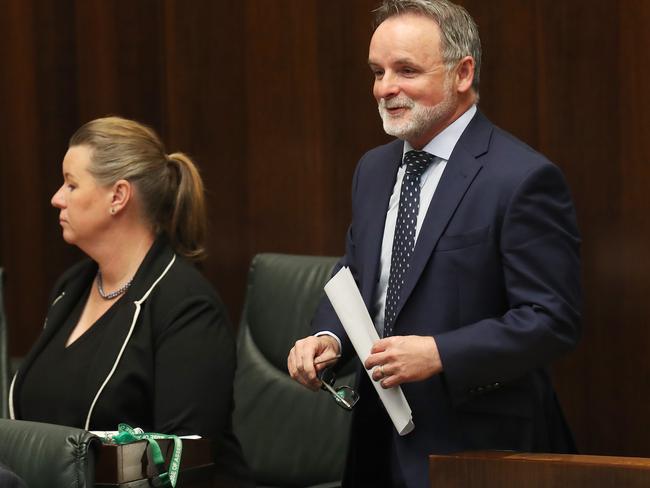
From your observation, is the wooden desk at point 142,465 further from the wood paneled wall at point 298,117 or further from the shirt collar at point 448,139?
Answer: the wood paneled wall at point 298,117

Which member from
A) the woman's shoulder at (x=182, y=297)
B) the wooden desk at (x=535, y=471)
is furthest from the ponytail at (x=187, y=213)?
the wooden desk at (x=535, y=471)

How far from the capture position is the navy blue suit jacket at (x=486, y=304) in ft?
7.22

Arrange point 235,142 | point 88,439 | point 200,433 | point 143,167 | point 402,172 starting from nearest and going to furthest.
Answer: point 88,439, point 402,172, point 200,433, point 143,167, point 235,142

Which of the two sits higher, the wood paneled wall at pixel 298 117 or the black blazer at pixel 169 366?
the wood paneled wall at pixel 298 117

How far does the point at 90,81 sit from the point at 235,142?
2.20ft

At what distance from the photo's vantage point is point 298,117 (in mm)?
3605

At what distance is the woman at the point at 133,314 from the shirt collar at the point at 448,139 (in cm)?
75

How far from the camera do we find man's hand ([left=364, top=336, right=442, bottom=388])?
2.18m

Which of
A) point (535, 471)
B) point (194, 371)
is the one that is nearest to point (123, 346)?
point (194, 371)

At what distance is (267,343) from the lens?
3.18 metres

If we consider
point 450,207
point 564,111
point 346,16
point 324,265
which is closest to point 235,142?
point 346,16

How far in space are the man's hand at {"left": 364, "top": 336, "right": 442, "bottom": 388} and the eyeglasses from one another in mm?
137

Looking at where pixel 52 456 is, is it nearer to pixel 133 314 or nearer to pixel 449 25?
pixel 133 314

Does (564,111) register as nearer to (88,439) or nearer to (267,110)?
(267,110)
